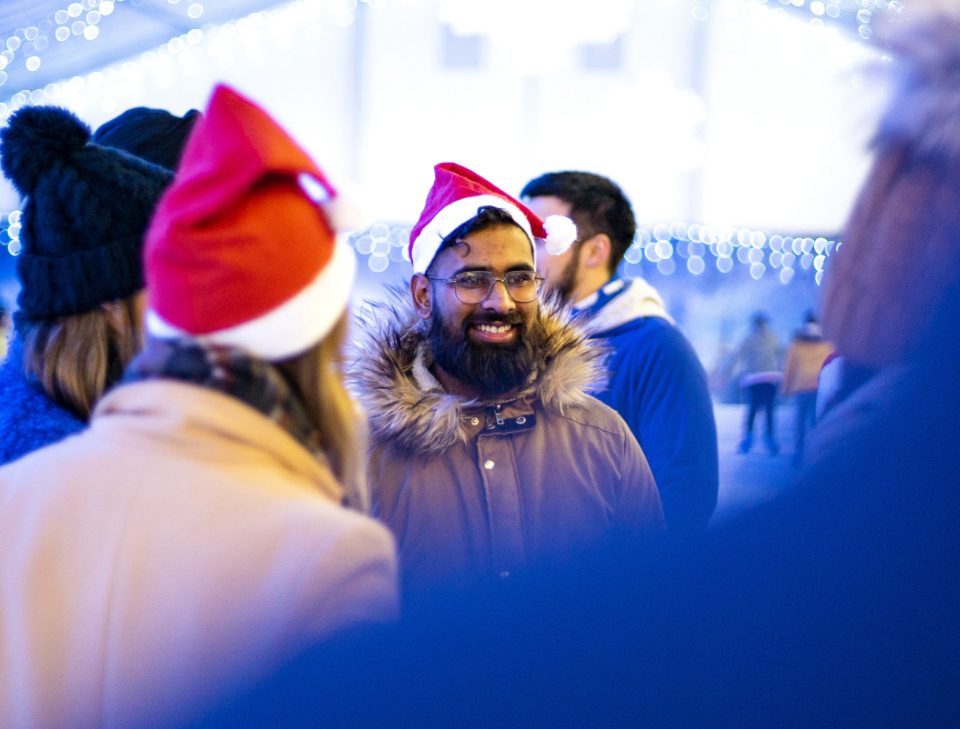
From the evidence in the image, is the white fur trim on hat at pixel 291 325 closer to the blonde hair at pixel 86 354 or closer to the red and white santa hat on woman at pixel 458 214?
the blonde hair at pixel 86 354

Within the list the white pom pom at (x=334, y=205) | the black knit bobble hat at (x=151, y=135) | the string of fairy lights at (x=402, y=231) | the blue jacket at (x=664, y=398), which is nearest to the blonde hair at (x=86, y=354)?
the white pom pom at (x=334, y=205)

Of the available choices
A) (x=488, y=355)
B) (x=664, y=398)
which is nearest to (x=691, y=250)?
(x=664, y=398)

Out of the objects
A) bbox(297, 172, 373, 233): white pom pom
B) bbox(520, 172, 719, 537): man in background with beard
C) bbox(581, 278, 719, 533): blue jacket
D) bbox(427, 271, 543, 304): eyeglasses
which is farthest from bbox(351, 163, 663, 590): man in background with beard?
bbox(297, 172, 373, 233): white pom pom

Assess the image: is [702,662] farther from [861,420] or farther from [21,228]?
[21,228]

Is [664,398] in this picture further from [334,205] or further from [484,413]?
[334,205]

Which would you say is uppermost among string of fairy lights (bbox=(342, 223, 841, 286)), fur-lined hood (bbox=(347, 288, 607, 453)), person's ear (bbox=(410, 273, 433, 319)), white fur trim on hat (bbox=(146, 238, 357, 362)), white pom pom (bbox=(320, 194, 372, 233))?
white pom pom (bbox=(320, 194, 372, 233))

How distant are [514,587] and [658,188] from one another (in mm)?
9344

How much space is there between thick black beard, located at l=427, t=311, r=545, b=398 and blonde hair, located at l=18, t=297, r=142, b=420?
0.78m

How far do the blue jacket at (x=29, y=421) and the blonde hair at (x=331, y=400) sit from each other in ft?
1.91

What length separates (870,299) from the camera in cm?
52

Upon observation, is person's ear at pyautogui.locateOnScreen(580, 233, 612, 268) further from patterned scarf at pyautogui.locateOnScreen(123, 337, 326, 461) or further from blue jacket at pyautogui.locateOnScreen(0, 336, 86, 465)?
patterned scarf at pyautogui.locateOnScreen(123, 337, 326, 461)

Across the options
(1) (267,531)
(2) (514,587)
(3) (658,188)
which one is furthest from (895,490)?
(3) (658,188)

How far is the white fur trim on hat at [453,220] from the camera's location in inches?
80.2

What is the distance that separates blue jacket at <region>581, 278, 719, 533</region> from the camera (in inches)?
96.2
